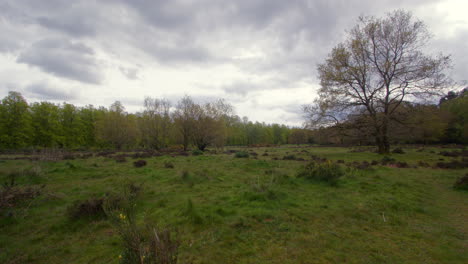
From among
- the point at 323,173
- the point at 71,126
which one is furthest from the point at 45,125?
the point at 323,173

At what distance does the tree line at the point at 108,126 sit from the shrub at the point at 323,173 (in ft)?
79.1

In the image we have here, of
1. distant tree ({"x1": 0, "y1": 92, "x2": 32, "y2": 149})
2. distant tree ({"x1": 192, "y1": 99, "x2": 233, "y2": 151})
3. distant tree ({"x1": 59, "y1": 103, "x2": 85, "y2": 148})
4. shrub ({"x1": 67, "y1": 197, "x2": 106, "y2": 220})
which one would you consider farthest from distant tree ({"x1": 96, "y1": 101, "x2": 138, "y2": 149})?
shrub ({"x1": 67, "y1": 197, "x2": 106, "y2": 220})

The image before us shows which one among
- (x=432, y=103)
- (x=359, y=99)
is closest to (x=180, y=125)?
(x=359, y=99)

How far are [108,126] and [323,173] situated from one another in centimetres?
4845

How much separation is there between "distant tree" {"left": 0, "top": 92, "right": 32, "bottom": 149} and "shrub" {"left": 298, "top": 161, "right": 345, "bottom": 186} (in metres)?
52.0

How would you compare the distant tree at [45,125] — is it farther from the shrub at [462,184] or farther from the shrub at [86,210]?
the shrub at [462,184]

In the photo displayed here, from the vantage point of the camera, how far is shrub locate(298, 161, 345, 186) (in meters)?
8.79

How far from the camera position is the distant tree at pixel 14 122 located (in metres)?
35.3

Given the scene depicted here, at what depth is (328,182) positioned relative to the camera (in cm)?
860

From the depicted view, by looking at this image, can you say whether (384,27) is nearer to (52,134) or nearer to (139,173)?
(139,173)

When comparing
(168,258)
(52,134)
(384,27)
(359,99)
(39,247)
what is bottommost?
(39,247)

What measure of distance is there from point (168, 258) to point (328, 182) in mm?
8205

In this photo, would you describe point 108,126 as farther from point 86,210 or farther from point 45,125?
point 86,210

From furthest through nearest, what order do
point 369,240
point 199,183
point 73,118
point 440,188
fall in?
1. point 73,118
2. point 199,183
3. point 440,188
4. point 369,240
